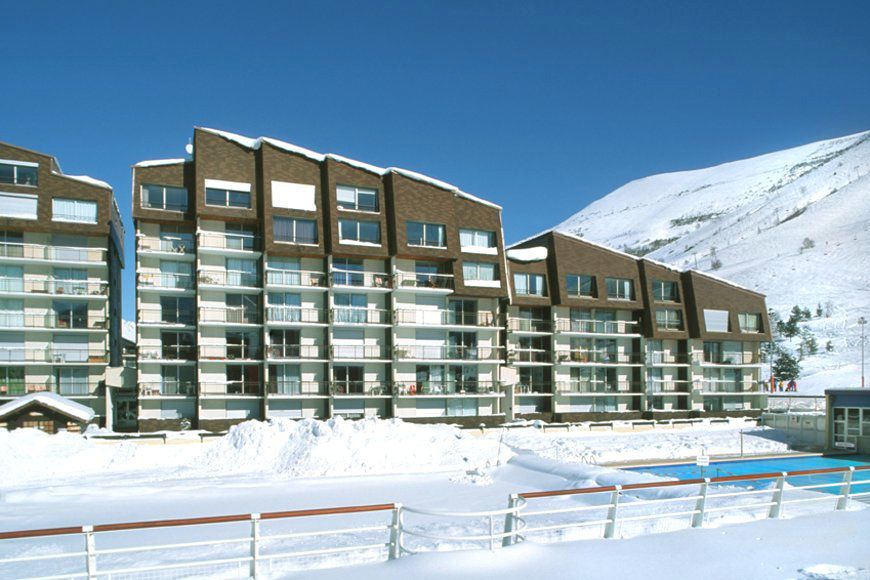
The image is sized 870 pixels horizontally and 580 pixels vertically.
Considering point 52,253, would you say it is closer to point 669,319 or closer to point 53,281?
point 53,281

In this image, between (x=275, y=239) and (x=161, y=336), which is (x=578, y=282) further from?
(x=161, y=336)

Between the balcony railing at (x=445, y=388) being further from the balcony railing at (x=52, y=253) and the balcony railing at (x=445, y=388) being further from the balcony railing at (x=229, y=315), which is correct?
the balcony railing at (x=52, y=253)

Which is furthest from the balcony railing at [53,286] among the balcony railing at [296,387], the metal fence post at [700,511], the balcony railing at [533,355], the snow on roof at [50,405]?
the metal fence post at [700,511]

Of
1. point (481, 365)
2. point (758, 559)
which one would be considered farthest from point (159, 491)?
point (481, 365)

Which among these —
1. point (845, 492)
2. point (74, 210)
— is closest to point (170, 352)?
point (74, 210)

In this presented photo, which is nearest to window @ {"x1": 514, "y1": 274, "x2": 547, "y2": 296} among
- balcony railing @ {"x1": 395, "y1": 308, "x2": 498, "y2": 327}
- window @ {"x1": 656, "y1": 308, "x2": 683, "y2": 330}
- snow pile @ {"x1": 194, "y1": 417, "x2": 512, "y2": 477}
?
balcony railing @ {"x1": 395, "y1": 308, "x2": 498, "y2": 327}

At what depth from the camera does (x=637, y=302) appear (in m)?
47.9

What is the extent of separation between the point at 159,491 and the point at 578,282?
31257 mm

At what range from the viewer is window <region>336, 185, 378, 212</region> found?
39.5m

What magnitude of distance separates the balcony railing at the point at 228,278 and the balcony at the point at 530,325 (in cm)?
1697

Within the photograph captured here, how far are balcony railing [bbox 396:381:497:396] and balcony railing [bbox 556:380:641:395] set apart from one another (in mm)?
6431

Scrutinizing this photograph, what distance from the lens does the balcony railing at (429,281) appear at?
4081 centimetres

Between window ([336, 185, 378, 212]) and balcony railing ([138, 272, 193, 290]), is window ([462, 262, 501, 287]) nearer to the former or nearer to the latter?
window ([336, 185, 378, 212])

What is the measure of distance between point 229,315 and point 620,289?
88.7 ft
